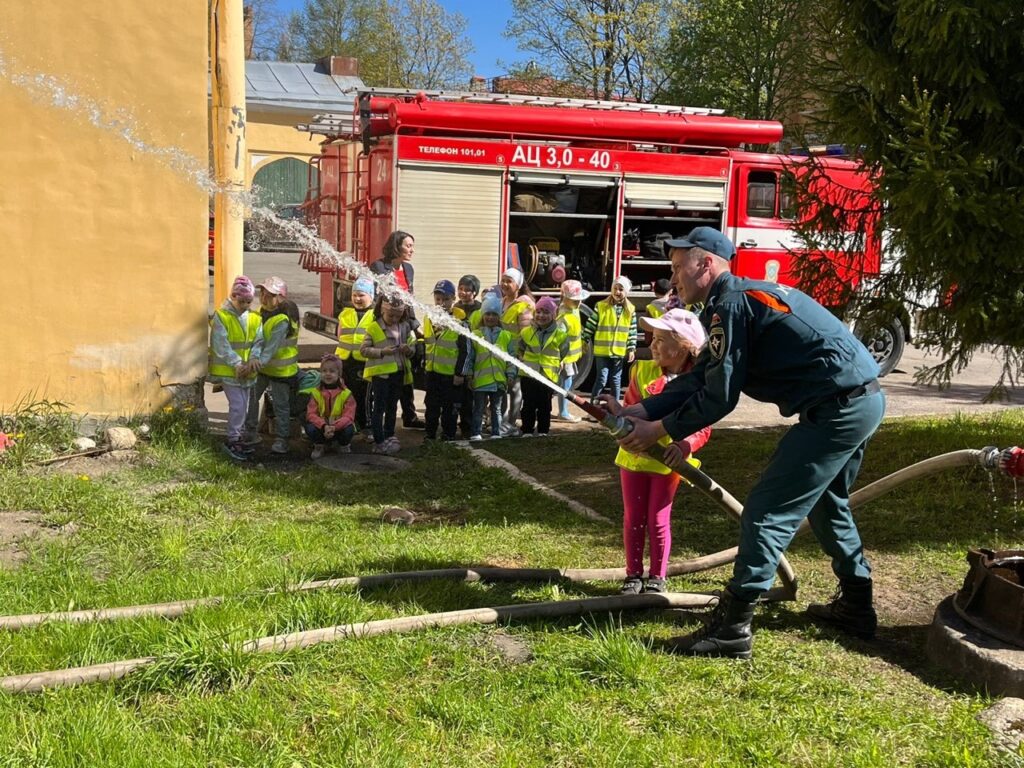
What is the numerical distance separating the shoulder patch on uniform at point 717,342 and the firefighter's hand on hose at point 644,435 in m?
0.44

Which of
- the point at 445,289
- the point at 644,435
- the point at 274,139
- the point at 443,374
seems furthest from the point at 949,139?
the point at 274,139

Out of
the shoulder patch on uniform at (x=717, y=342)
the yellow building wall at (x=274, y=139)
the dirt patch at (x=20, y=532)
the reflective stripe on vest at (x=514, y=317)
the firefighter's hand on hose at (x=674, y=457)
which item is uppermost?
the yellow building wall at (x=274, y=139)

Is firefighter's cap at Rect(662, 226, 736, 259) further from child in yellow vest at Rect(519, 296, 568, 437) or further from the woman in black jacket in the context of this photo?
the woman in black jacket

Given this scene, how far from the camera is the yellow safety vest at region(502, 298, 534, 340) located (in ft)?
32.3

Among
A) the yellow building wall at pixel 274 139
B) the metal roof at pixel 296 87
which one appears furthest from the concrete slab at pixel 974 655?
the metal roof at pixel 296 87

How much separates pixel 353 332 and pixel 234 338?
1068mm

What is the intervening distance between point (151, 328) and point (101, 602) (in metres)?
4.30

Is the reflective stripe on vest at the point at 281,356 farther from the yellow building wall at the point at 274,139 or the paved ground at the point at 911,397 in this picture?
the yellow building wall at the point at 274,139

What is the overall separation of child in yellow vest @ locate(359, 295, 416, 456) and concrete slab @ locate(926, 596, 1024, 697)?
5265 mm

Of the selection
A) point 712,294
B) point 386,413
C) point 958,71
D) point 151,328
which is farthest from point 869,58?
point 151,328

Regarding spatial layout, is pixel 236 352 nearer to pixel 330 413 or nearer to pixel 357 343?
pixel 330 413

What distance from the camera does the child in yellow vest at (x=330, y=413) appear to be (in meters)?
8.74

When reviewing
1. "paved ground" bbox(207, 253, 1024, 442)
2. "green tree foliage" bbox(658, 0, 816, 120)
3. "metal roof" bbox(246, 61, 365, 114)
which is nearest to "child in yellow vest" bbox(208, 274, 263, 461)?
"paved ground" bbox(207, 253, 1024, 442)

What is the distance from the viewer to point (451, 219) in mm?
12125
